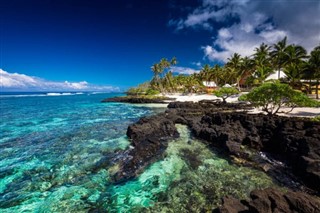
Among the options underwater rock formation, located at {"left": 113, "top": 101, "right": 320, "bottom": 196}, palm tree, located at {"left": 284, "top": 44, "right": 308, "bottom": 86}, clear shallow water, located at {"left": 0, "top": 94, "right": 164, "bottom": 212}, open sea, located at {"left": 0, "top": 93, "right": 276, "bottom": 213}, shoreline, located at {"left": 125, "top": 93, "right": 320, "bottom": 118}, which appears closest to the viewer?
open sea, located at {"left": 0, "top": 93, "right": 276, "bottom": 213}

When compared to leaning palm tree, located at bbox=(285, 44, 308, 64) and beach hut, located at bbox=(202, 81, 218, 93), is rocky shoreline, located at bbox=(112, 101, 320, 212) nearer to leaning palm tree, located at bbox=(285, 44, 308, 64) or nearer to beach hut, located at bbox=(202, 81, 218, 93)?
leaning palm tree, located at bbox=(285, 44, 308, 64)

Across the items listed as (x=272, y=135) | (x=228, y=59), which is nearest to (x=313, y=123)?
(x=272, y=135)

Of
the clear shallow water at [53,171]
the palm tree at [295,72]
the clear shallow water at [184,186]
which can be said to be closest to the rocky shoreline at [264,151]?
the clear shallow water at [184,186]

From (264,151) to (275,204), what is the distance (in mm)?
8584

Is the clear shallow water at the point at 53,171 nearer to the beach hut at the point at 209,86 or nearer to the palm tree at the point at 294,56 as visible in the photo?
the palm tree at the point at 294,56

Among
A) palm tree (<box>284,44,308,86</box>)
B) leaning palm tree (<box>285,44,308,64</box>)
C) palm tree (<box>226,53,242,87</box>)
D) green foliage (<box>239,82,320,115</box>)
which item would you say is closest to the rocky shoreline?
green foliage (<box>239,82,320,115</box>)

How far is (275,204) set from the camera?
225 inches

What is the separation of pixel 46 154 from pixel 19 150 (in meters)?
2.85

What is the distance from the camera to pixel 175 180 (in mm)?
9508

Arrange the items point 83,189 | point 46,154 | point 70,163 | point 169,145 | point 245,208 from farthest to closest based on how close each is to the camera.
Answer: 1. point 169,145
2. point 46,154
3. point 70,163
4. point 83,189
5. point 245,208

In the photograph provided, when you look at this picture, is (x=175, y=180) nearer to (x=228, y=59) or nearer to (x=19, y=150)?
(x=19, y=150)

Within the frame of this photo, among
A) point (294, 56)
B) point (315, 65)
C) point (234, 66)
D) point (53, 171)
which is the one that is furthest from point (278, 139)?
point (234, 66)

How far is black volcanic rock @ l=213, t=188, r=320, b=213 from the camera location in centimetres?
552

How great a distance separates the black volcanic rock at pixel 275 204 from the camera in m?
5.52
